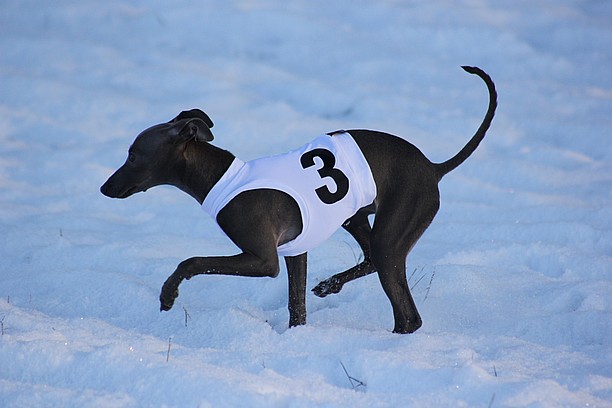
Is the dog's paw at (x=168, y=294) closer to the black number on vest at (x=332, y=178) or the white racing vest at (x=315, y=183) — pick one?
the white racing vest at (x=315, y=183)

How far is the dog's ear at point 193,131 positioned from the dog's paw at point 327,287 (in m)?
1.06

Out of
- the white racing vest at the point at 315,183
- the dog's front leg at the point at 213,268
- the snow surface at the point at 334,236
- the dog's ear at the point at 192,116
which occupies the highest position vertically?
the dog's ear at the point at 192,116

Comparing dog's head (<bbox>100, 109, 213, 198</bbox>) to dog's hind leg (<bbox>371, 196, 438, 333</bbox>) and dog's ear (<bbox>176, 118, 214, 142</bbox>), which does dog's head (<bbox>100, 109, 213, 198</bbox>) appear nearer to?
dog's ear (<bbox>176, 118, 214, 142</bbox>)

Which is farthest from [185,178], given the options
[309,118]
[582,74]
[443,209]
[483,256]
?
[582,74]

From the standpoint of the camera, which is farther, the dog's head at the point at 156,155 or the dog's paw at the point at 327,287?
the dog's paw at the point at 327,287

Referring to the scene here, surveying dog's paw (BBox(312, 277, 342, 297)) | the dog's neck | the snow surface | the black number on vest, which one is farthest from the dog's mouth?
dog's paw (BBox(312, 277, 342, 297))

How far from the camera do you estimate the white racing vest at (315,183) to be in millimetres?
4254

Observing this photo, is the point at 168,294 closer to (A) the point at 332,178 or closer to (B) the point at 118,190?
(B) the point at 118,190

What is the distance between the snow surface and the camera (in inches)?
137

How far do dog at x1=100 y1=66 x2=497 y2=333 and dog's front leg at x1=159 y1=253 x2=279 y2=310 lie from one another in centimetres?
4

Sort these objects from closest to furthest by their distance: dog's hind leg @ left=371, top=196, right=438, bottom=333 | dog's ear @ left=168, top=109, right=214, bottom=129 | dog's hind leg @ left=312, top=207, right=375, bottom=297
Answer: dog's hind leg @ left=371, top=196, right=438, bottom=333 → dog's ear @ left=168, top=109, right=214, bottom=129 → dog's hind leg @ left=312, top=207, right=375, bottom=297

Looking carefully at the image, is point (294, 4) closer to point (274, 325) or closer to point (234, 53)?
point (234, 53)

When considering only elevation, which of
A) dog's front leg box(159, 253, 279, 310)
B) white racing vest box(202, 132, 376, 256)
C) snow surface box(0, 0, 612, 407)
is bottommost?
snow surface box(0, 0, 612, 407)

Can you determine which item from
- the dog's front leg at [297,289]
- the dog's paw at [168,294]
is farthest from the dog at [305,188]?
the dog's paw at [168,294]
